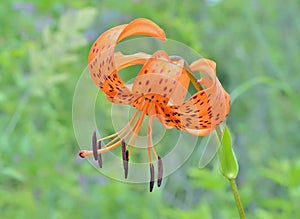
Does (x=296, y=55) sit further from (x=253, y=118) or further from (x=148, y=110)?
(x=148, y=110)

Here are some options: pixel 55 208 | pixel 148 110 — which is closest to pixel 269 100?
pixel 55 208

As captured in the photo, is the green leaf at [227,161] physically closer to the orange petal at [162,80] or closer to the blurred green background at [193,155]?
the orange petal at [162,80]

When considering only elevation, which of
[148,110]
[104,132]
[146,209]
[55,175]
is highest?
[148,110]

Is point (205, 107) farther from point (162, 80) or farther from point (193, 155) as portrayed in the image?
point (193, 155)

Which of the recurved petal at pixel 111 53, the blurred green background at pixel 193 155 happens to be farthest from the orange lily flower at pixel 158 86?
the blurred green background at pixel 193 155

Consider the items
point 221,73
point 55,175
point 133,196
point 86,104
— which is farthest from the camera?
point 221,73

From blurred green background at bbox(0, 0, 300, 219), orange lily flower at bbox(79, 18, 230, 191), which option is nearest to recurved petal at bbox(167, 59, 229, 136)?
orange lily flower at bbox(79, 18, 230, 191)
